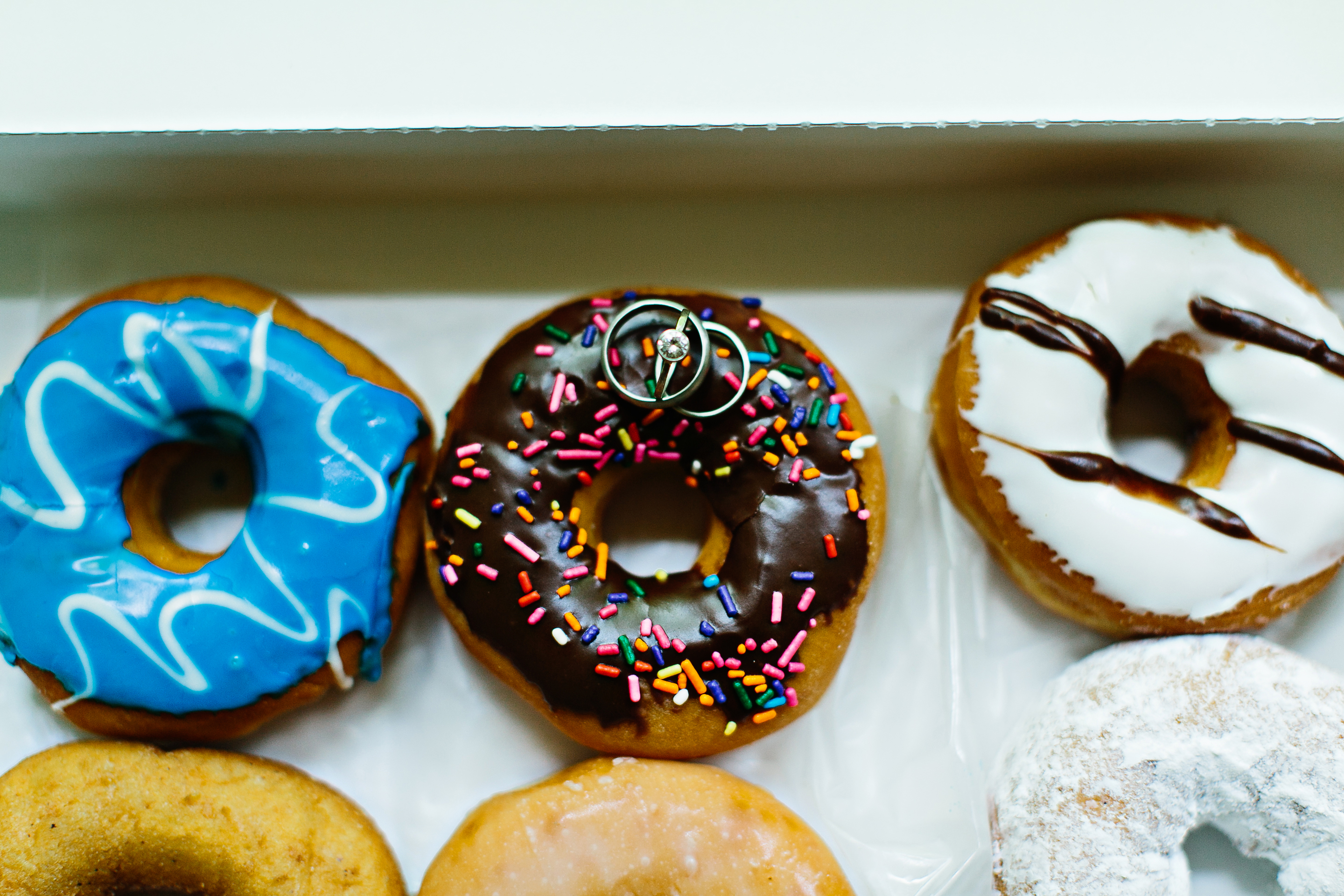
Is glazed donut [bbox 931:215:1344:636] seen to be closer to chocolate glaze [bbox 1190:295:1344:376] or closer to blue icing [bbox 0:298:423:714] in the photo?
chocolate glaze [bbox 1190:295:1344:376]

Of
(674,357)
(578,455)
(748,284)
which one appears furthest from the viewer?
(748,284)

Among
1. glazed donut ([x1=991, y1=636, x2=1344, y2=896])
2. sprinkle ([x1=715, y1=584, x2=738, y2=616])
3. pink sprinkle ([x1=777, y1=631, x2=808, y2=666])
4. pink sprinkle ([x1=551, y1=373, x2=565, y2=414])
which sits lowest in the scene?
glazed donut ([x1=991, y1=636, x2=1344, y2=896])

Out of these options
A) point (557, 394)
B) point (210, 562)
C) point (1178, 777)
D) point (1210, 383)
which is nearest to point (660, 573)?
point (557, 394)

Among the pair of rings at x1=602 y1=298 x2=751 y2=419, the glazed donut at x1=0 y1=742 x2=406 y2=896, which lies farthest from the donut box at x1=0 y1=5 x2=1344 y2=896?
the pair of rings at x1=602 y1=298 x2=751 y2=419

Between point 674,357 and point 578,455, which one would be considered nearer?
point 674,357

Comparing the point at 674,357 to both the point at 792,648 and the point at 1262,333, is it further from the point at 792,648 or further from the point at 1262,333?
the point at 1262,333

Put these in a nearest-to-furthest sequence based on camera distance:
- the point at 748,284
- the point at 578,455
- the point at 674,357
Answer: the point at 674,357 → the point at 578,455 → the point at 748,284

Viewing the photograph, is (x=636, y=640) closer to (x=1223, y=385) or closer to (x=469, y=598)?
(x=469, y=598)
